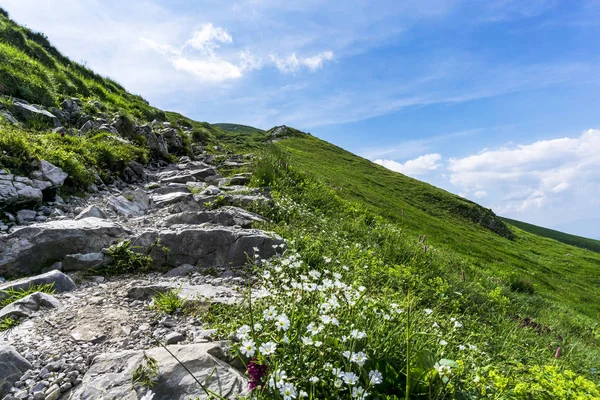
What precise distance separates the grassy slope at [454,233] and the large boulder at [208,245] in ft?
54.9

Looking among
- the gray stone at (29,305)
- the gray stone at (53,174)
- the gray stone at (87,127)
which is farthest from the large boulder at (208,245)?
the gray stone at (87,127)

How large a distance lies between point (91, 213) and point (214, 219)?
10.7 feet

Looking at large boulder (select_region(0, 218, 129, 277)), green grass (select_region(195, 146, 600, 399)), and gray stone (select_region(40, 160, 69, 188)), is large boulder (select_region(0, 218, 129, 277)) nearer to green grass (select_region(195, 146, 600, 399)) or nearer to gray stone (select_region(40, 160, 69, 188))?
gray stone (select_region(40, 160, 69, 188))

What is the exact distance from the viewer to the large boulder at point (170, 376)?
321 centimetres

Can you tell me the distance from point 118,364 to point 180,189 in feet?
31.5

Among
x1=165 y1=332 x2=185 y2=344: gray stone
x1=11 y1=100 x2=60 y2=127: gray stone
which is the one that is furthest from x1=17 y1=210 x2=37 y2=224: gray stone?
x1=11 y1=100 x2=60 y2=127: gray stone

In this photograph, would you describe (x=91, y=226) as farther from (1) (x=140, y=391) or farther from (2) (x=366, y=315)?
(2) (x=366, y=315)

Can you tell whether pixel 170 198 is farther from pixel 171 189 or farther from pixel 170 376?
pixel 170 376

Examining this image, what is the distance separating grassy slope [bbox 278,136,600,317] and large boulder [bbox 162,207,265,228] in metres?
15.2

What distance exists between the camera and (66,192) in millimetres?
9734

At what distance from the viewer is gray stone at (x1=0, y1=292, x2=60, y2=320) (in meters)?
4.72

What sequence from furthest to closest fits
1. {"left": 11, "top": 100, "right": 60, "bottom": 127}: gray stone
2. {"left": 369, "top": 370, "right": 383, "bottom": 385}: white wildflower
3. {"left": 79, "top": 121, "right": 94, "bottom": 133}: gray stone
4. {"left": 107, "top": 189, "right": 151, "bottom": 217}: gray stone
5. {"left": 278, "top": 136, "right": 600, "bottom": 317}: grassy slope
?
{"left": 278, "top": 136, "right": 600, "bottom": 317}: grassy slope
{"left": 79, "top": 121, "right": 94, "bottom": 133}: gray stone
{"left": 11, "top": 100, "right": 60, "bottom": 127}: gray stone
{"left": 107, "top": 189, "right": 151, "bottom": 217}: gray stone
{"left": 369, "top": 370, "right": 383, "bottom": 385}: white wildflower

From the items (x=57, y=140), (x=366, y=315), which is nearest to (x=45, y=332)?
(x=366, y=315)

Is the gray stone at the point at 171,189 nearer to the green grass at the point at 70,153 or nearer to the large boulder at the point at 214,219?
the green grass at the point at 70,153
